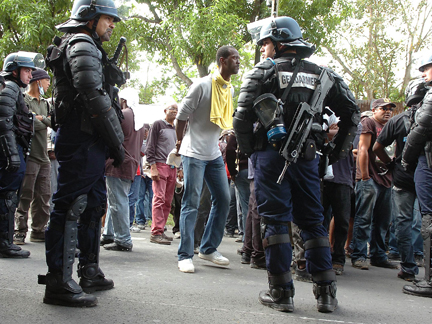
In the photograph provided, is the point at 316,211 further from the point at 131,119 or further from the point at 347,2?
the point at 347,2

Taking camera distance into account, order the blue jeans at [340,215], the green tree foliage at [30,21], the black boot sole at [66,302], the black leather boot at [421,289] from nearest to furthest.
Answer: the black boot sole at [66,302]
the black leather boot at [421,289]
the blue jeans at [340,215]
the green tree foliage at [30,21]

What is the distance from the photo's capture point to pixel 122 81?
147 inches

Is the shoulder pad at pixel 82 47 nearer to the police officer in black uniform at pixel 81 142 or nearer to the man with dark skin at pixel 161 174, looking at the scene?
the police officer in black uniform at pixel 81 142

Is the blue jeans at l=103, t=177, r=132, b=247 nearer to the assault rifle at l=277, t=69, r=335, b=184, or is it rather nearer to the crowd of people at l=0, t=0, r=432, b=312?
the crowd of people at l=0, t=0, r=432, b=312

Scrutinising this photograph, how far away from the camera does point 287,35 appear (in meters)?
3.81

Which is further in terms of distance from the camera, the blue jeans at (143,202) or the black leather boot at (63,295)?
the blue jeans at (143,202)

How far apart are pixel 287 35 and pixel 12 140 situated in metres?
3.24

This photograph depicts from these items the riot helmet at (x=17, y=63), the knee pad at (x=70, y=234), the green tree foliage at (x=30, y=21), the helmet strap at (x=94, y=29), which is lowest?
the knee pad at (x=70, y=234)

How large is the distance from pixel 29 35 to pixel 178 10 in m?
5.40

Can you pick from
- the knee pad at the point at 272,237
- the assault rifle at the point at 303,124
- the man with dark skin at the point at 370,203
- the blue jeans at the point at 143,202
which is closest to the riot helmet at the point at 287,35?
the assault rifle at the point at 303,124

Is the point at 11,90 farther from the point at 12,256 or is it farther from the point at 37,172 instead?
the point at 12,256

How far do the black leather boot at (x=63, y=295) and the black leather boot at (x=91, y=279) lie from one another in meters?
0.38

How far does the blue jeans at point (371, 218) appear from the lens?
637cm

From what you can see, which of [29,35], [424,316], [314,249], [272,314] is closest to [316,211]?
[314,249]
